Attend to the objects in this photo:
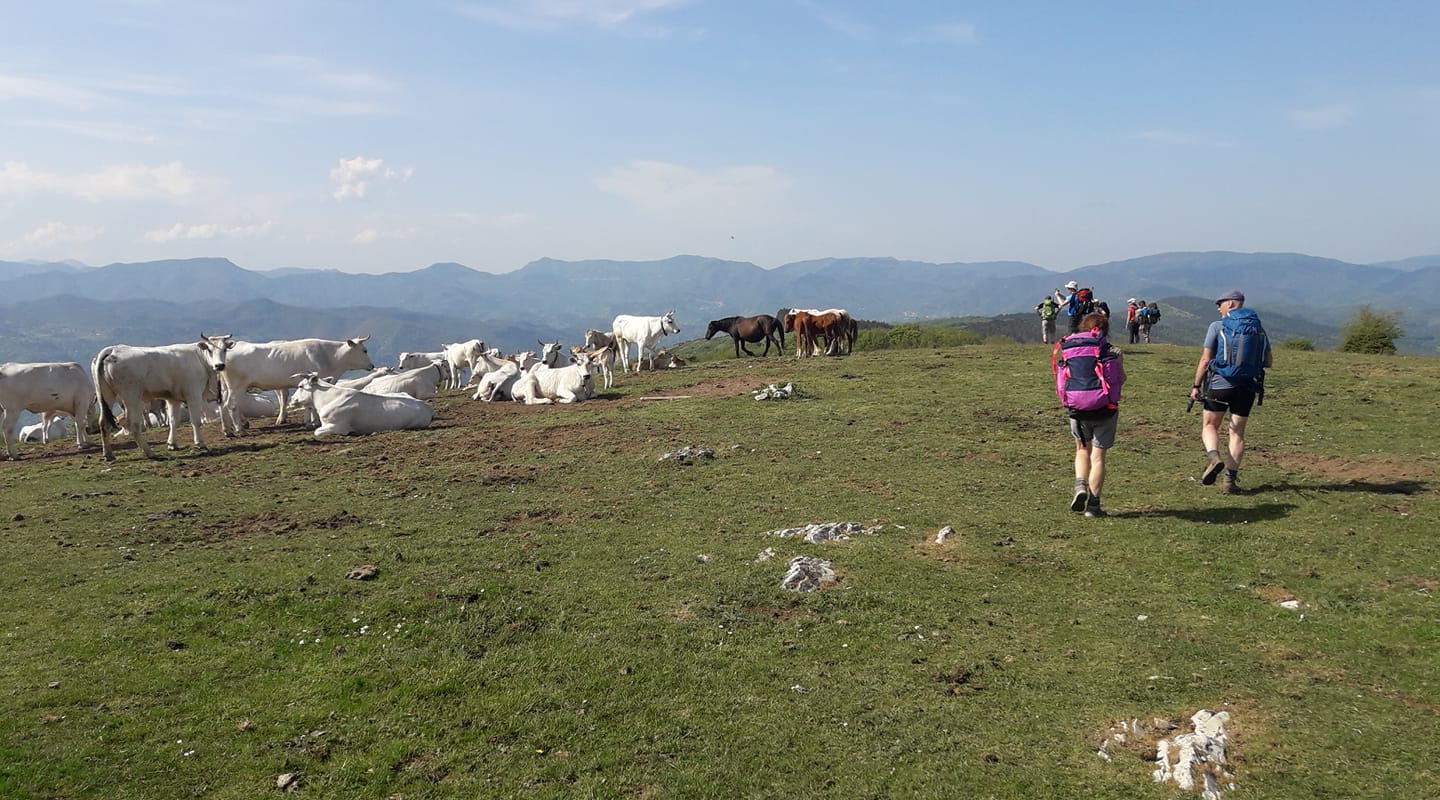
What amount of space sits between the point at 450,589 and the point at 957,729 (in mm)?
4993

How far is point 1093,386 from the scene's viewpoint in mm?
9977

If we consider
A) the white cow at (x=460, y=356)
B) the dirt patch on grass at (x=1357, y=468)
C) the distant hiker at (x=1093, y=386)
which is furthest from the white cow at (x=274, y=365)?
the dirt patch on grass at (x=1357, y=468)

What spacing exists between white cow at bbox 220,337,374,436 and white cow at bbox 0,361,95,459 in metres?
2.70

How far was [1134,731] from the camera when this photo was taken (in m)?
5.58

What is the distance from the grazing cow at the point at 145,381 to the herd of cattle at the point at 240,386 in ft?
0.06

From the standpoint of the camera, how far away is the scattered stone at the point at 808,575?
331 inches

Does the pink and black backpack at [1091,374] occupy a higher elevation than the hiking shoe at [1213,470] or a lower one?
higher

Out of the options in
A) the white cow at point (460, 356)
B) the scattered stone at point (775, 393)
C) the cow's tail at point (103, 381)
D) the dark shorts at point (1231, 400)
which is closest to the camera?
the dark shorts at point (1231, 400)

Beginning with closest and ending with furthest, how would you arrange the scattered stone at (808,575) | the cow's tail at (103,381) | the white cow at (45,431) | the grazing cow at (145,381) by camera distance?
1. the scattered stone at (808,575)
2. the cow's tail at (103,381)
3. the grazing cow at (145,381)
4. the white cow at (45,431)

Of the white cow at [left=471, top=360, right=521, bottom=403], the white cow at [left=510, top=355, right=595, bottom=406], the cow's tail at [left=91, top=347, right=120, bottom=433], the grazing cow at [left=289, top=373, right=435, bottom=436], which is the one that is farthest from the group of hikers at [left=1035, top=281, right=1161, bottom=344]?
the cow's tail at [left=91, top=347, right=120, bottom=433]

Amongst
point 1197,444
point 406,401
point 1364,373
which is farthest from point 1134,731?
point 1364,373

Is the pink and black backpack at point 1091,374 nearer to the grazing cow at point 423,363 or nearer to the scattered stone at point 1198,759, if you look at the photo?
the scattered stone at point 1198,759

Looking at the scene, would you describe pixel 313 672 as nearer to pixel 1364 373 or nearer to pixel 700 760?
pixel 700 760

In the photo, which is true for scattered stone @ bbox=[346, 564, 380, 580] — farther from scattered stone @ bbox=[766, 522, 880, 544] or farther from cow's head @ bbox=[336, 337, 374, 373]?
cow's head @ bbox=[336, 337, 374, 373]
